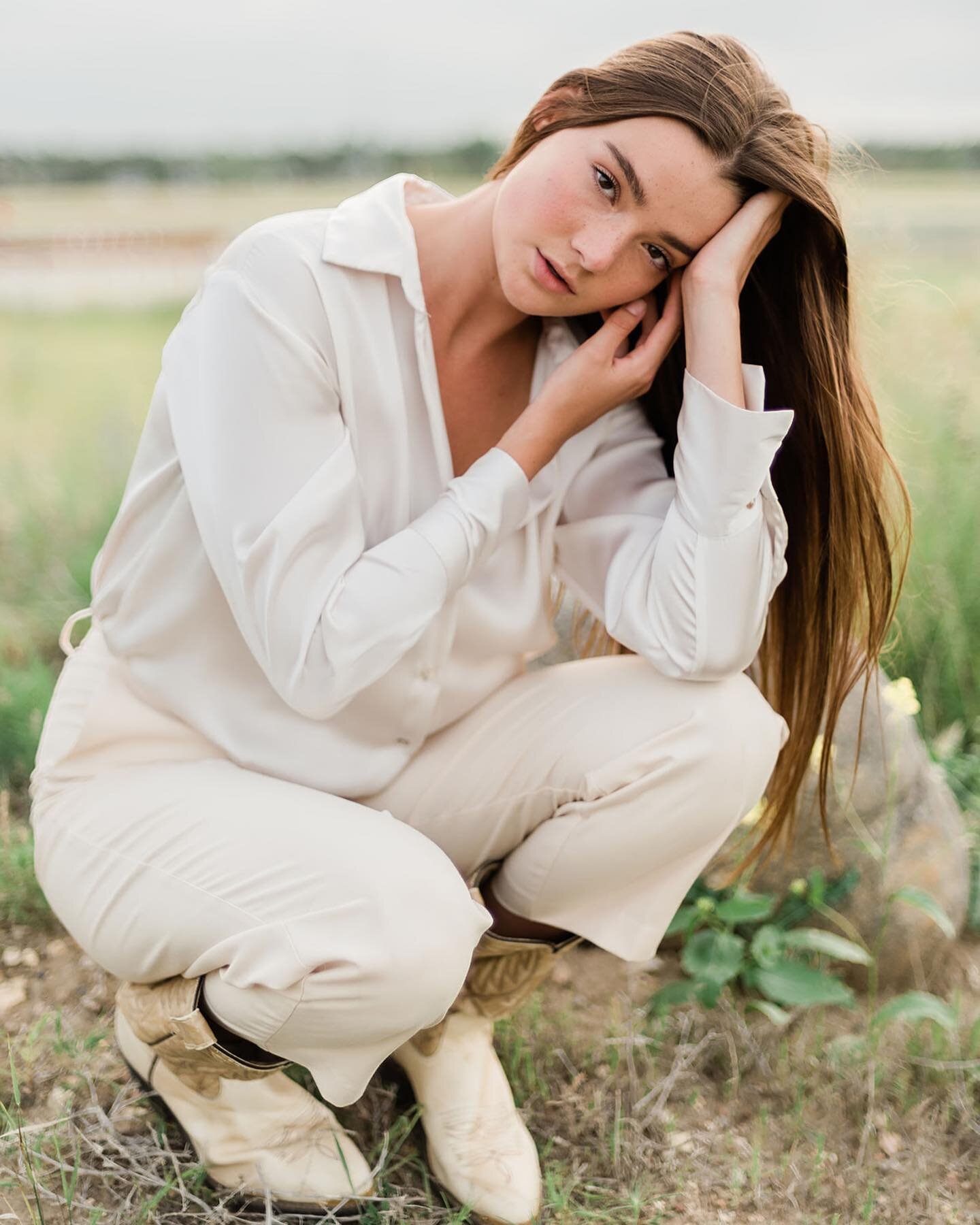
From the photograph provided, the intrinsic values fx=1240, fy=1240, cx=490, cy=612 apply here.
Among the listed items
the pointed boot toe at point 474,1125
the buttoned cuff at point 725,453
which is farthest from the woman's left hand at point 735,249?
the pointed boot toe at point 474,1125

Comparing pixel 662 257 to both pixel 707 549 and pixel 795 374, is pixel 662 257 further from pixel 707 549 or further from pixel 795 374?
pixel 707 549

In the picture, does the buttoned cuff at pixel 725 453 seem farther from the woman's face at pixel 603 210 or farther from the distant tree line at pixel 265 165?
the distant tree line at pixel 265 165

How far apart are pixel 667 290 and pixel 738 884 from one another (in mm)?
1133

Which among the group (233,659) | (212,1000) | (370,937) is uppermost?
(233,659)

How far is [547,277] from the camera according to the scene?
5.81 feet

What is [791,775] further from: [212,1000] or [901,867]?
[212,1000]

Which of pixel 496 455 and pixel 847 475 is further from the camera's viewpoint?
pixel 847 475

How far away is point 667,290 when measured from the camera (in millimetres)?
1990

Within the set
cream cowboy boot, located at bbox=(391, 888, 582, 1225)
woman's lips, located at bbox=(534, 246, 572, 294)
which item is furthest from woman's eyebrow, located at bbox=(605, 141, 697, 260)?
cream cowboy boot, located at bbox=(391, 888, 582, 1225)

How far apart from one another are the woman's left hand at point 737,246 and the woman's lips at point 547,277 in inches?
8.1

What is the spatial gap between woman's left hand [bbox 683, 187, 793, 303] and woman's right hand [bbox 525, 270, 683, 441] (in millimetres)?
95

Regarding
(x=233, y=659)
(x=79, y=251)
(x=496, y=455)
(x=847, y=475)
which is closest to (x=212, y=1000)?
(x=233, y=659)

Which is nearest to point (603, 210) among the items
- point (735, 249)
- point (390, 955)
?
point (735, 249)

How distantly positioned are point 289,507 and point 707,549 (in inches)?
25.1
